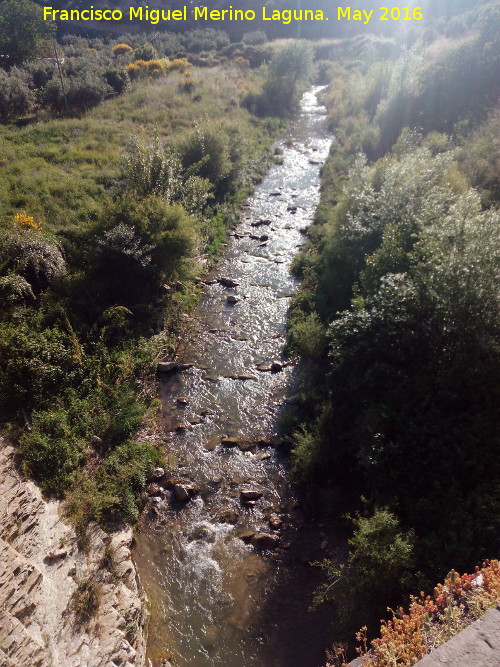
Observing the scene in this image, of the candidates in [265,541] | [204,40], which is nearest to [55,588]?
[265,541]

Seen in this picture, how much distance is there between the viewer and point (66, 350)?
440 inches

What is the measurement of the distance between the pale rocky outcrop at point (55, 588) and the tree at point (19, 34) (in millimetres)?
33410

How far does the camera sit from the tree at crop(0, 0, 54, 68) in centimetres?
3041

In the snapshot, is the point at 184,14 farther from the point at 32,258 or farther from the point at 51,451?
the point at 51,451

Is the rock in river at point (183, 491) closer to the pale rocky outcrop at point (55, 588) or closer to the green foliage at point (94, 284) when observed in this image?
the green foliage at point (94, 284)

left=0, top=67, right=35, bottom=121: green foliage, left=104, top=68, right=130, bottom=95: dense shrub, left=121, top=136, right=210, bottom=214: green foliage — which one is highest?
left=104, top=68, right=130, bottom=95: dense shrub

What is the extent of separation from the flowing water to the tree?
92.4ft

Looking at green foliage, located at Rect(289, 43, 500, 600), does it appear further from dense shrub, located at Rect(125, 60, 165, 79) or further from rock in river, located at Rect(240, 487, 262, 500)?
dense shrub, located at Rect(125, 60, 165, 79)

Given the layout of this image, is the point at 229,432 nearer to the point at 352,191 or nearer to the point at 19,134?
the point at 352,191

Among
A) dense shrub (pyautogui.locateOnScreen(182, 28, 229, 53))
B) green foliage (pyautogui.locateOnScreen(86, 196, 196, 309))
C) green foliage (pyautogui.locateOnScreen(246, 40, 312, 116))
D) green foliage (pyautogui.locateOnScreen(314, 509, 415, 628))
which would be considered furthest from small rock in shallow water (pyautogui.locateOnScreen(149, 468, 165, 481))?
dense shrub (pyautogui.locateOnScreen(182, 28, 229, 53))

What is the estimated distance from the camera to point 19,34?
101 ft

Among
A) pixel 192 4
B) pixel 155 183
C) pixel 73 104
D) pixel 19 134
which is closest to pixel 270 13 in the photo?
pixel 192 4

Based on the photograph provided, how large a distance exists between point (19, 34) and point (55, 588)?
3766 cm

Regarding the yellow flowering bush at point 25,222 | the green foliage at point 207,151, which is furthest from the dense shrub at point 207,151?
the yellow flowering bush at point 25,222
